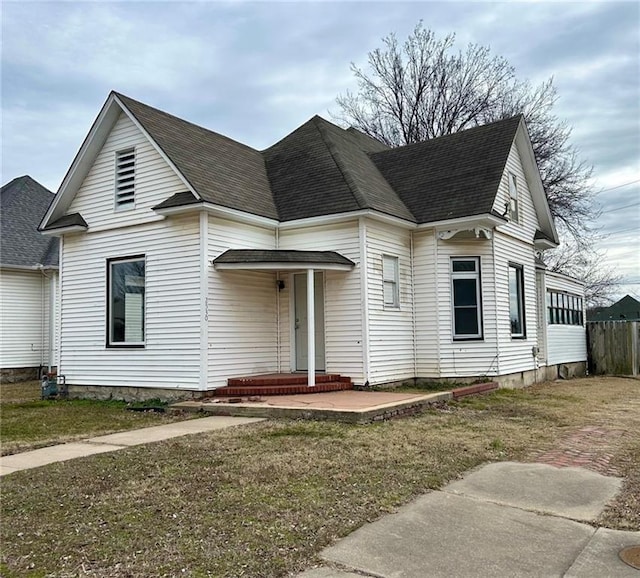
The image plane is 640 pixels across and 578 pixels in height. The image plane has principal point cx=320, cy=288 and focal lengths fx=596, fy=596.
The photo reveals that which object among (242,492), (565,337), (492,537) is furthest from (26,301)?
(492,537)

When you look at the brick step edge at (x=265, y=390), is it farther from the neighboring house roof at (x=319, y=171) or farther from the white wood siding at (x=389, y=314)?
the neighboring house roof at (x=319, y=171)

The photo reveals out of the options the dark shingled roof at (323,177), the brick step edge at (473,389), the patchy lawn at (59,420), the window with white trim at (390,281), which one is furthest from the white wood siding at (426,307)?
the patchy lawn at (59,420)

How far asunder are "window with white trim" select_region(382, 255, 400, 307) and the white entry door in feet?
4.57

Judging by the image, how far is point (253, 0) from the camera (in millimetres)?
11531

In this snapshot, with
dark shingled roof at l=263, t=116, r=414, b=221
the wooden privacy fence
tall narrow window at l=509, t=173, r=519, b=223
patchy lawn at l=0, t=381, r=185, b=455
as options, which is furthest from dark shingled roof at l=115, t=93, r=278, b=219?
the wooden privacy fence

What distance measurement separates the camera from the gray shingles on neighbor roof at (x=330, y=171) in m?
12.7

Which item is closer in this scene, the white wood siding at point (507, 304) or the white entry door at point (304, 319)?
the white entry door at point (304, 319)

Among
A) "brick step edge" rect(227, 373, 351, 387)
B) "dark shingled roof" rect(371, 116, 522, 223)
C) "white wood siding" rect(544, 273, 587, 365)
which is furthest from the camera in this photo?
→ "white wood siding" rect(544, 273, 587, 365)

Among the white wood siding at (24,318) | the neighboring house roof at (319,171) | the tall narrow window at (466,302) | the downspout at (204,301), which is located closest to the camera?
the downspout at (204,301)

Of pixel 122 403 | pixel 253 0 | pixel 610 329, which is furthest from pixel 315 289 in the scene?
pixel 610 329

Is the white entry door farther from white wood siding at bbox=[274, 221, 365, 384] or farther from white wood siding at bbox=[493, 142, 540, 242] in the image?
white wood siding at bbox=[493, 142, 540, 242]

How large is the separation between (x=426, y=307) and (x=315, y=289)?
8.72 ft

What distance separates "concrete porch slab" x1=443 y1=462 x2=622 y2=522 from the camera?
498 centimetres

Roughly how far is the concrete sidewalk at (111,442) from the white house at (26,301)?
12.7m
